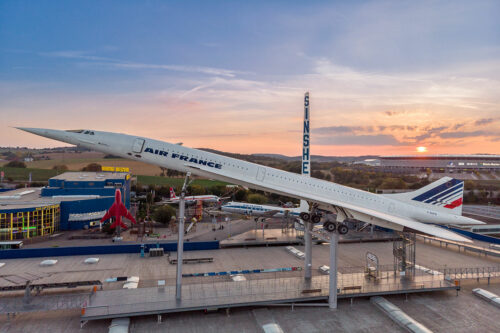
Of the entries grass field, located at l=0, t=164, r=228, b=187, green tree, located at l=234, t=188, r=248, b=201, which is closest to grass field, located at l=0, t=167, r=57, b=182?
grass field, located at l=0, t=164, r=228, b=187

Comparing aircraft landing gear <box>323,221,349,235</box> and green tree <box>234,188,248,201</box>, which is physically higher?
aircraft landing gear <box>323,221,349,235</box>

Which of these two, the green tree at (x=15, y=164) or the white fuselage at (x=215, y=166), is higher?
the white fuselage at (x=215, y=166)

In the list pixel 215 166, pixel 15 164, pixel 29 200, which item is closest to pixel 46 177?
pixel 15 164

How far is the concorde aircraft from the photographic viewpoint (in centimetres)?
1700

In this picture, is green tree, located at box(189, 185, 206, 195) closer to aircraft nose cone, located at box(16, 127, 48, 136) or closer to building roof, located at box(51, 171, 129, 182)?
building roof, located at box(51, 171, 129, 182)

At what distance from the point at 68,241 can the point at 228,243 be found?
1798cm

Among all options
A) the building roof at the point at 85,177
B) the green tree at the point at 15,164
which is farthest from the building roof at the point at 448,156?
the green tree at the point at 15,164

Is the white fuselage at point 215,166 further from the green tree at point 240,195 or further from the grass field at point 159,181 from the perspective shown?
the grass field at point 159,181

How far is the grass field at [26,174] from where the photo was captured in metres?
79.4

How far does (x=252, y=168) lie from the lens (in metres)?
18.2

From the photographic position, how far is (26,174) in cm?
8275

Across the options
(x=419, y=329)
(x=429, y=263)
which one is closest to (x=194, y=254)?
(x=419, y=329)

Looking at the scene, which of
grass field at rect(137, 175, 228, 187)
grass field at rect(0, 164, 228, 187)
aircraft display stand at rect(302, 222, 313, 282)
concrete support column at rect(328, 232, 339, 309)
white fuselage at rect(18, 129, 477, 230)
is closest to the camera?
white fuselage at rect(18, 129, 477, 230)

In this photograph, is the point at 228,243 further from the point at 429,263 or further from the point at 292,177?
the point at 429,263
